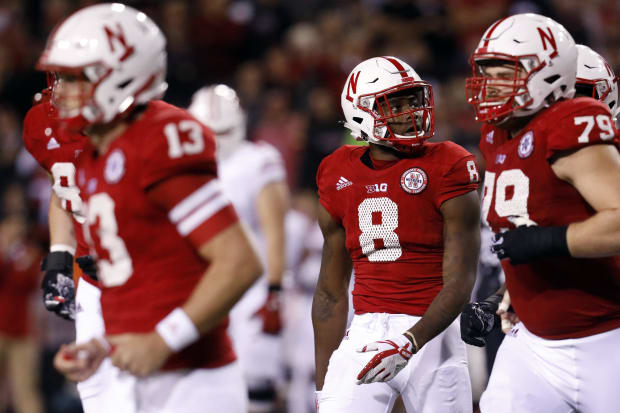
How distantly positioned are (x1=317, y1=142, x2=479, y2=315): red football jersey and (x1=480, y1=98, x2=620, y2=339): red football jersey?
10.6 inches

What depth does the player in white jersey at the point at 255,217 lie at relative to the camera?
20.7 feet

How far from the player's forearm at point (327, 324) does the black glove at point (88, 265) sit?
0.95 m

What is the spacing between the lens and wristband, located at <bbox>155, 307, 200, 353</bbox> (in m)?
2.65

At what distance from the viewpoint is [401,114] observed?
3783mm

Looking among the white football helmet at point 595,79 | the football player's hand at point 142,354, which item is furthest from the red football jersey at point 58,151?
the white football helmet at point 595,79

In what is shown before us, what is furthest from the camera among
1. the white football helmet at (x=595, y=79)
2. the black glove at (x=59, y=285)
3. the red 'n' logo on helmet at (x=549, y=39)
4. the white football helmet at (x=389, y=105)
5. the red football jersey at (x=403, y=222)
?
the black glove at (x=59, y=285)

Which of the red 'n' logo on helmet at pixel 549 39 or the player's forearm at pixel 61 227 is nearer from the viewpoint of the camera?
the red 'n' logo on helmet at pixel 549 39

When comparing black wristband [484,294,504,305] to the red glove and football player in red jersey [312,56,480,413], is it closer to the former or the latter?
football player in red jersey [312,56,480,413]

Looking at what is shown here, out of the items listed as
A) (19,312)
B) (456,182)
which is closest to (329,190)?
(456,182)

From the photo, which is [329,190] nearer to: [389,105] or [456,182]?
[389,105]

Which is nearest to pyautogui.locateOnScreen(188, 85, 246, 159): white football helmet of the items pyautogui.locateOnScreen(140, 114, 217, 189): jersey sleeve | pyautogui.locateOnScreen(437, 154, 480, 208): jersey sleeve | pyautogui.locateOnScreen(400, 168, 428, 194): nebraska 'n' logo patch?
pyautogui.locateOnScreen(400, 168, 428, 194): nebraska 'n' logo patch

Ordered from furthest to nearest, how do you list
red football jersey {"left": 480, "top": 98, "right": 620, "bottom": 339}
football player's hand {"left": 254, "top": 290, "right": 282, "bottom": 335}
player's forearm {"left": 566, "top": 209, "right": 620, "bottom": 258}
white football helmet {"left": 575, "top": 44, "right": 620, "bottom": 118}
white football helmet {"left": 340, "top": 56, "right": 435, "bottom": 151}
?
1. football player's hand {"left": 254, "top": 290, "right": 282, "bottom": 335}
2. white football helmet {"left": 575, "top": 44, "right": 620, "bottom": 118}
3. white football helmet {"left": 340, "top": 56, "right": 435, "bottom": 151}
4. red football jersey {"left": 480, "top": 98, "right": 620, "bottom": 339}
5. player's forearm {"left": 566, "top": 209, "right": 620, "bottom": 258}

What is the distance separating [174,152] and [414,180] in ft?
4.25

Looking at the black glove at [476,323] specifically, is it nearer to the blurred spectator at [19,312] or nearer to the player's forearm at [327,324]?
the player's forearm at [327,324]
